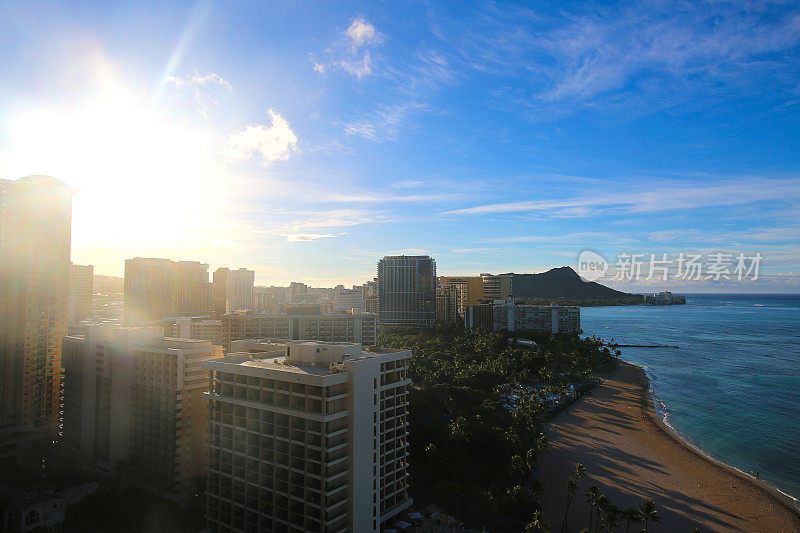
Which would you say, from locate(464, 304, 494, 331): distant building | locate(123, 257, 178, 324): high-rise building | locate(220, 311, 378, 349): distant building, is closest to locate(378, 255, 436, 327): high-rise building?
locate(464, 304, 494, 331): distant building

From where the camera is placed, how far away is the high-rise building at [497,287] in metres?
112

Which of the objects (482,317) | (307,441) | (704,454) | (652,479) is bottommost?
(704,454)

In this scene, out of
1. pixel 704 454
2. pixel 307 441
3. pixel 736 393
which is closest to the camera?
→ pixel 307 441

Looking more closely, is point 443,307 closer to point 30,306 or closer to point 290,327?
point 290,327

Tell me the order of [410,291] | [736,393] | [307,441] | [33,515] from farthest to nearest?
1. [410,291]
2. [736,393]
3. [33,515]
4. [307,441]

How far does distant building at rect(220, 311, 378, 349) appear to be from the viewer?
1986 inches

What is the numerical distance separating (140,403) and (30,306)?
56.3 feet

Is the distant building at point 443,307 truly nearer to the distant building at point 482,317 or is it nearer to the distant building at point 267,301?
the distant building at point 482,317

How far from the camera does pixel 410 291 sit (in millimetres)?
95312

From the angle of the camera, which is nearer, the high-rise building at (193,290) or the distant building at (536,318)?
the high-rise building at (193,290)

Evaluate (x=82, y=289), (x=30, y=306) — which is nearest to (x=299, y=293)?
(x=82, y=289)

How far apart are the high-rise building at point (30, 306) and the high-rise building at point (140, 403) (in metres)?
4.91

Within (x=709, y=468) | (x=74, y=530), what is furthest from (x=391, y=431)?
(x=709, y=468)

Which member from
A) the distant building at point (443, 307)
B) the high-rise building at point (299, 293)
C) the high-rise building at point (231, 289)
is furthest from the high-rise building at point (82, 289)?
the distant building at point (443, 307)
